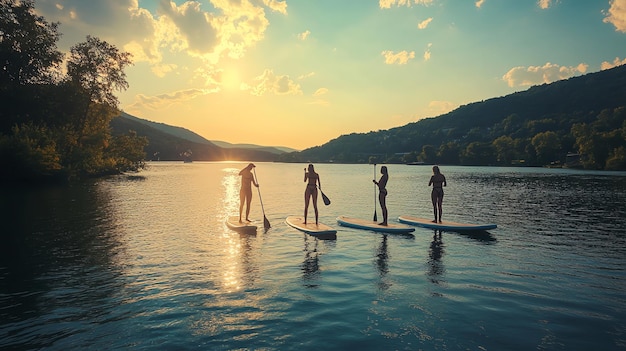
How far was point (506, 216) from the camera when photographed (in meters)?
27.6

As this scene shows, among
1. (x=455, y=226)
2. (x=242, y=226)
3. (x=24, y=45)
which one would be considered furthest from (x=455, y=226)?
(x=24, y=45)

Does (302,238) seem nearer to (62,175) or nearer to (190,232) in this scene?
(190,232)

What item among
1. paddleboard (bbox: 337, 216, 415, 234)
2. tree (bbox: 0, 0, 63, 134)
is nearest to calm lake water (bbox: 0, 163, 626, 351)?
paddleboard (bbox: 337, 216, 415, 234)

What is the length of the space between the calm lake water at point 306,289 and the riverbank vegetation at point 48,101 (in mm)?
34925

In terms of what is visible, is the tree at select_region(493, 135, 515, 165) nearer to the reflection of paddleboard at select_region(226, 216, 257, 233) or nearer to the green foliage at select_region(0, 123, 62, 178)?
the green foliage at select_region(0, 123, 62, 178)

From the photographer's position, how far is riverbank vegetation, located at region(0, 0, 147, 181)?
48.2m

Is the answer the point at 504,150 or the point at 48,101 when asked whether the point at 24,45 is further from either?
the point at 504,150

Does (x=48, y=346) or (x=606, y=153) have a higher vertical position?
(x=606, y=153)

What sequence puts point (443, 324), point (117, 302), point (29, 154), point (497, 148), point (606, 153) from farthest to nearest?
point (497, 148)
point (606, 153)
point (29, 154)
point (117, 302)
point (443, 324)

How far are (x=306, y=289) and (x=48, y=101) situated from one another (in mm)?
65391

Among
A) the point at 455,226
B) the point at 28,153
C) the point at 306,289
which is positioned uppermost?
the point at 28,153

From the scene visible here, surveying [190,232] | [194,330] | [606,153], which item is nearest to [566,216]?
[190,232]

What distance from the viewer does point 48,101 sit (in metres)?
58.2

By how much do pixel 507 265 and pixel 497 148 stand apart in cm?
20180
